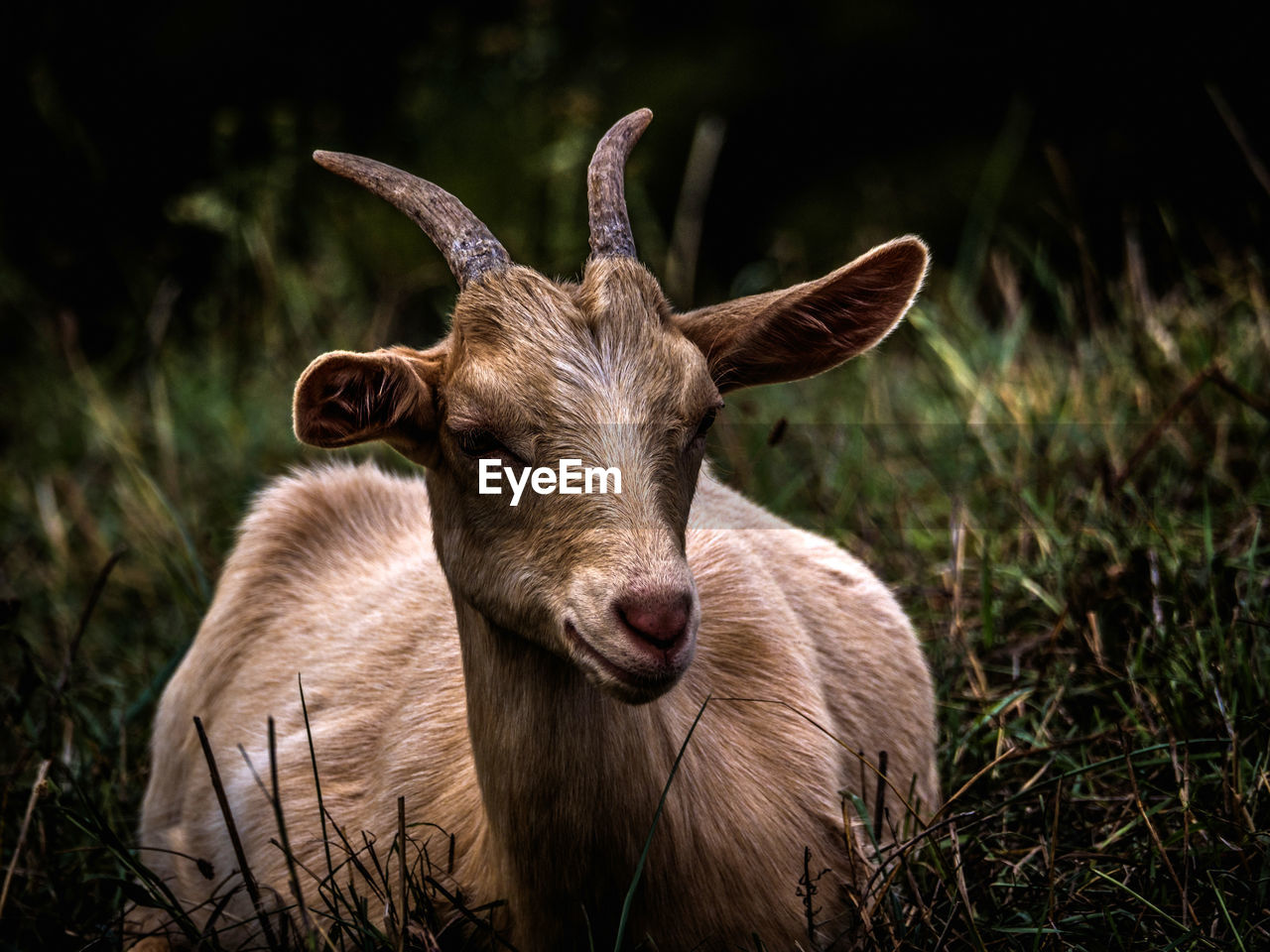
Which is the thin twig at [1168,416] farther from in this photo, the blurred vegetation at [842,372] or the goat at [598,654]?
the goat at [598,654]

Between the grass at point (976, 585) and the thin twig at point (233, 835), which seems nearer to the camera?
the thin twig at point (233, 835)

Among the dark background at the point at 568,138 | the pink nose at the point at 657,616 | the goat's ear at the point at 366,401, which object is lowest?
the pink nose at the point at 657,616

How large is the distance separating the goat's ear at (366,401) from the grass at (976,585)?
0.77 m

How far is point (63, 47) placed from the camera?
33.9 ft

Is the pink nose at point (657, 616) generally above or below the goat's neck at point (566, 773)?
above

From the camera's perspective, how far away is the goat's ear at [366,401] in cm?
242

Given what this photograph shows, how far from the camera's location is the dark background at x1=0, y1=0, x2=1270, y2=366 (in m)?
8.02

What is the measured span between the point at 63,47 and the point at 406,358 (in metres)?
9.30

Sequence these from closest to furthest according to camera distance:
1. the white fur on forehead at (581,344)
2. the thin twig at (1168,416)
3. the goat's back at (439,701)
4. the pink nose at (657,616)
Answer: the pink nose at (657,616), the white fur on forehead at (581,344), the goat's back at (439,701), the thin twig at (1168,416)

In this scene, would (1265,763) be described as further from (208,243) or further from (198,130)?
(198,130)

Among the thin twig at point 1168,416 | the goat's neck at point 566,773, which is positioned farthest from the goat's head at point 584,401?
the thin twig at point 1168,416

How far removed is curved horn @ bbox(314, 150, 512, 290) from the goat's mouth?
0.78m

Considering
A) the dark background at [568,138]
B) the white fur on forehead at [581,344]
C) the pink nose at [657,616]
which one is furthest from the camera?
the dark background at [568,138]

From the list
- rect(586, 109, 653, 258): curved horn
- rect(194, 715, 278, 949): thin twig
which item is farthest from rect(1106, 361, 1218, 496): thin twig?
rect(194, 715, 278, 949): thin twig
